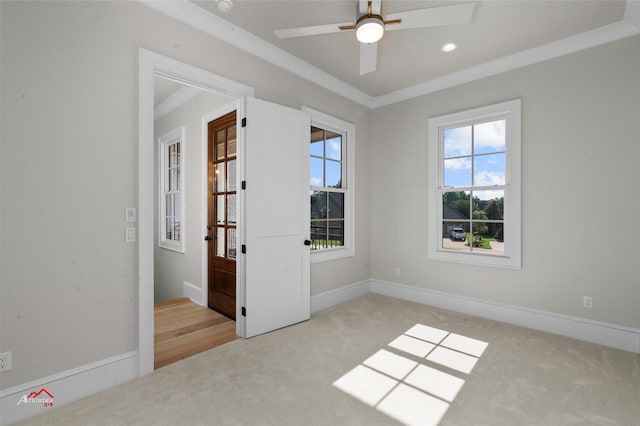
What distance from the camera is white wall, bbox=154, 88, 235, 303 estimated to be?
4.02 m

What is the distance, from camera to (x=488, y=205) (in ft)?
11.4

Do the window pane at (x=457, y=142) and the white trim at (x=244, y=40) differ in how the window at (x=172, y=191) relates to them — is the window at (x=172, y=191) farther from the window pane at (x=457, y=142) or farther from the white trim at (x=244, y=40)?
the window pane at (x=457, y=142)

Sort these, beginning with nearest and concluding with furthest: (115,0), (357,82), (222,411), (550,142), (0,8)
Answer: (0,8)
(222,411)
(115,0)
(550,142)
(357,82)

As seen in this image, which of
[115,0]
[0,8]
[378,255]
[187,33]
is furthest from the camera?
[378,255]

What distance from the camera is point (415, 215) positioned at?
4062mm

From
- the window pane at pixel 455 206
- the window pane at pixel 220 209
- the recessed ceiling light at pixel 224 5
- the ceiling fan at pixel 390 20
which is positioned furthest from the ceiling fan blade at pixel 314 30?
the window pane at pixel 455 206

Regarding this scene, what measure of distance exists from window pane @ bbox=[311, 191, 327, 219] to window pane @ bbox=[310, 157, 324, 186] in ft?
0.43

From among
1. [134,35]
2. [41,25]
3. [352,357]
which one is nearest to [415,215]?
[352,357]

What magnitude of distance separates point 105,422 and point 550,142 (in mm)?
4323

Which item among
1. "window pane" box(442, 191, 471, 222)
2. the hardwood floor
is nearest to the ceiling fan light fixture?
"window pane" box(442, 191, 471, 222)

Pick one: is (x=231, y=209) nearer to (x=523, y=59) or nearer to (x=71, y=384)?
(x=71, y=384)

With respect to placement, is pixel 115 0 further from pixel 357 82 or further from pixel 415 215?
pixel 415 215

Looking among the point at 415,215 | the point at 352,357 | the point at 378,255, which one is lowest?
the point at 352,357

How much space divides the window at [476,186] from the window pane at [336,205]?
119 cm
